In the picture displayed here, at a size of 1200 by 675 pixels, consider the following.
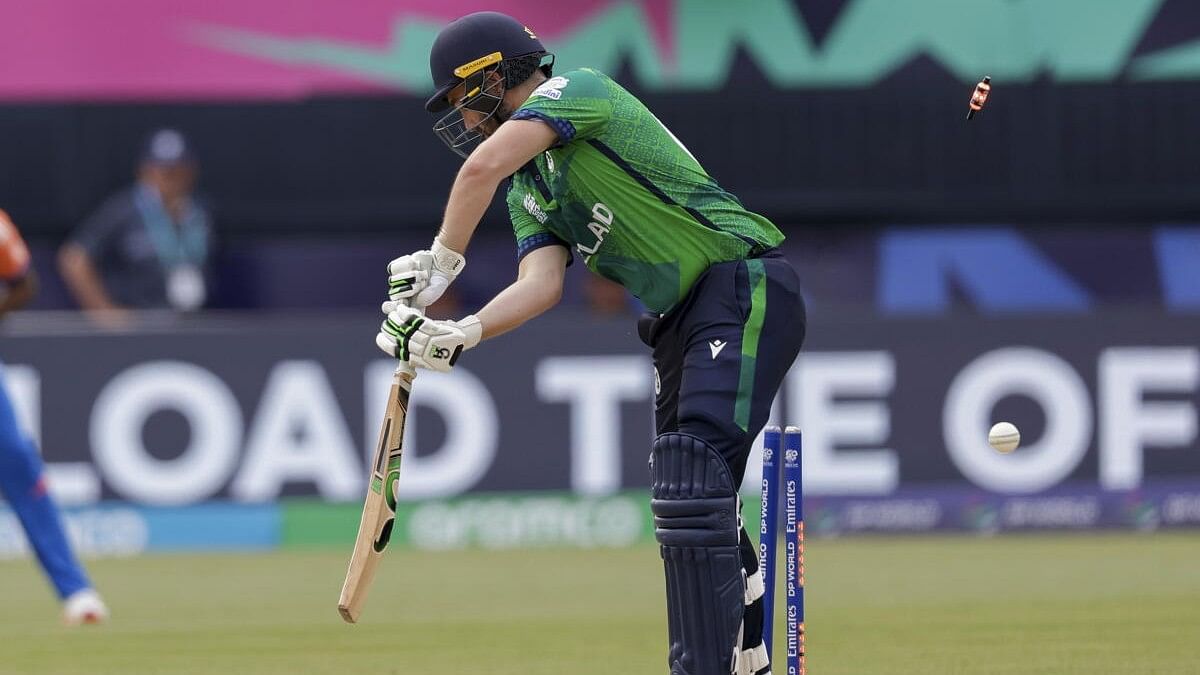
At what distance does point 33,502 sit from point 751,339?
3.51 meters

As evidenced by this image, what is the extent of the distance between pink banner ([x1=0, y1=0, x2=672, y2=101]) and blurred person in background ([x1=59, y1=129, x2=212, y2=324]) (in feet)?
3.09

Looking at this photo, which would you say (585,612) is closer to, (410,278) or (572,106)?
(410,278)

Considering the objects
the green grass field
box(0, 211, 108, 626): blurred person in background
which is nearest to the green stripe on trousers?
the green grass field

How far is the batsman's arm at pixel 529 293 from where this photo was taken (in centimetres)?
539

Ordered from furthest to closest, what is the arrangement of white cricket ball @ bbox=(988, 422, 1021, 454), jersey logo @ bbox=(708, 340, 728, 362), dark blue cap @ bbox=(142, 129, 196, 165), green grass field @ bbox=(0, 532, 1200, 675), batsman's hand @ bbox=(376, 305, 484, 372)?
1. dark blue cap @ bbox=(142, 129, 196, 165)
2. green grass field @ bbox=(0, 532, 1200, 675)
3. white cricket ball @ bbox=(988, 422, 1021, 454)
4. jersey logo @ bbox=(708, 340, 728, 362)
5. batsman's hand @ bbox=(376, 305, 484, 372)

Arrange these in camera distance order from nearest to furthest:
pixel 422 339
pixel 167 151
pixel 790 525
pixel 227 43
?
pixel 422 339 < pixel 790 525 < pixel 167 151 < pixel 227 43

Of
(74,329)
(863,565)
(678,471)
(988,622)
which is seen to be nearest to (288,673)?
(678,471)

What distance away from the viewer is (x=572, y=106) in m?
5.11

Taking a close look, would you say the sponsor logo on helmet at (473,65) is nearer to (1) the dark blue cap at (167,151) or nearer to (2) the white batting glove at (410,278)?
(2) the white batting glove at (410,278)

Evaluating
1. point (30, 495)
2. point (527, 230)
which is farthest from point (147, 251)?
point (527, 230)

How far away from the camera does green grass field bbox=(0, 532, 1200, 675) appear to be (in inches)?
265

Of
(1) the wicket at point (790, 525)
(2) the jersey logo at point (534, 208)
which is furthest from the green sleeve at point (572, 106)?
(1) the wicket at point (790, 525)

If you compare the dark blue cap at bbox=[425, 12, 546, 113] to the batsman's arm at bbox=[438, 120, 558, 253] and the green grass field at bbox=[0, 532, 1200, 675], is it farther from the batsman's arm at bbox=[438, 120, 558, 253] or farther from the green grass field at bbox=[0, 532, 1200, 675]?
the green grass field at bbox=[0, 532, 1200, 675]

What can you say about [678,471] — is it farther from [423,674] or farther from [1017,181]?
[1017,181]
